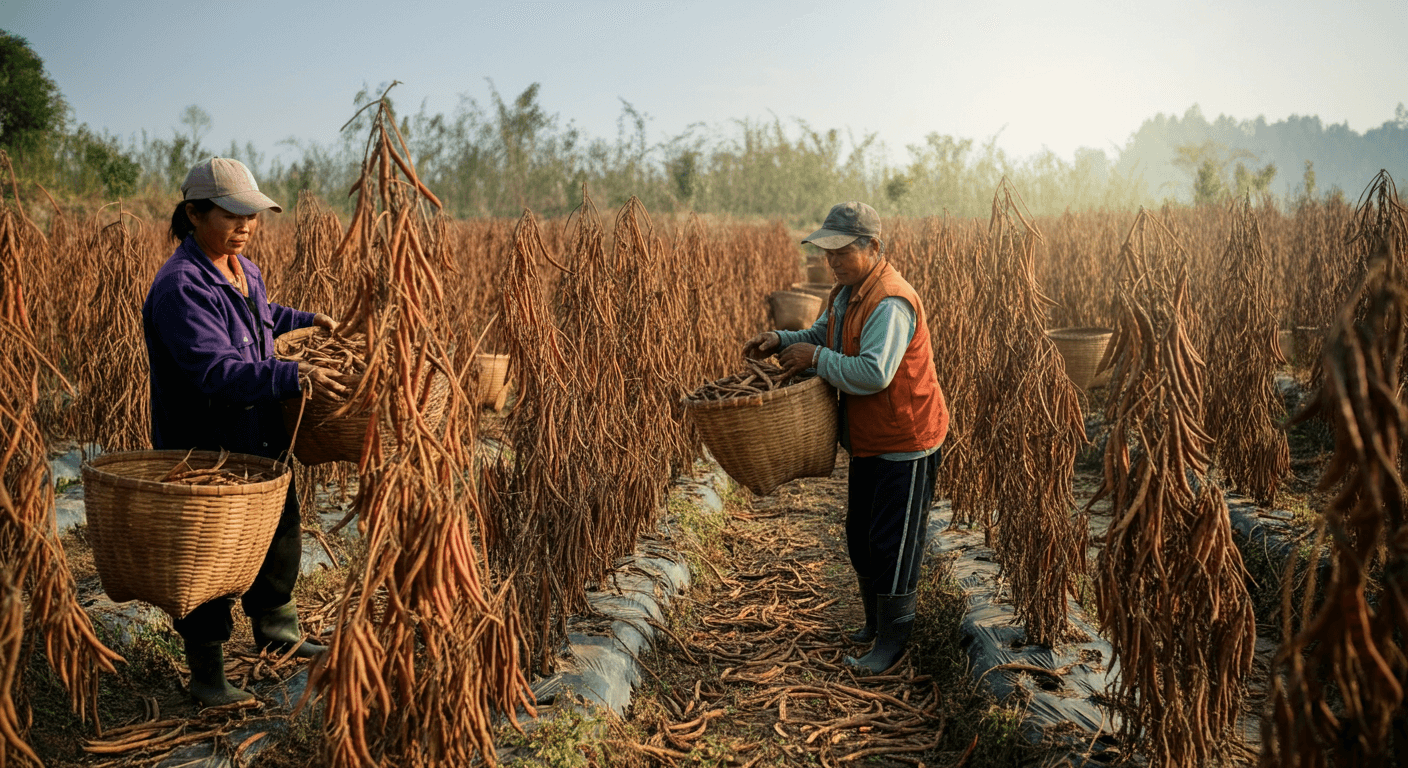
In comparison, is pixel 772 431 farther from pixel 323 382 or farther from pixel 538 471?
pixel 323 382

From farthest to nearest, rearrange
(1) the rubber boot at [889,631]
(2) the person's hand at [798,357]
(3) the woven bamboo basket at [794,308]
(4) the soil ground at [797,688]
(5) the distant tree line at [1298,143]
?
(5) the distant tree line at [1298,143] < (3) the woven bamboo basket at [794,308] < (1) the rubber boot at [889,631] < (2) the person's hand at [798,357] < (4) the soil ground at [797,688]

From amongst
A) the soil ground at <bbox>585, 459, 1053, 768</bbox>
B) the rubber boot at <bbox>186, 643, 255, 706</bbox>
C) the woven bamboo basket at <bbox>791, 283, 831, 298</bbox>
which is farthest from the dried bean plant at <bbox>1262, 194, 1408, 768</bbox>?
the woven bamboo basket at <bbox>791, 283, 831, 298</bbox>

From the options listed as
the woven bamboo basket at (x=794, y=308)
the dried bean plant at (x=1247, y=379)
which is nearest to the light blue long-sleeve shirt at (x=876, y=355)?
the dried bean plant at (x=1247, y=379)

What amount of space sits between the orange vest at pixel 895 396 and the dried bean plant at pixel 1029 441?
1.45 ft

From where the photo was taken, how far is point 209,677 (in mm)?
2537

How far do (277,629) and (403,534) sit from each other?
136 centimetres

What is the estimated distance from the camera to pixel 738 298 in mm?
7480

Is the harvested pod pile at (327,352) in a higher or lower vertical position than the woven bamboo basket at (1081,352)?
higher

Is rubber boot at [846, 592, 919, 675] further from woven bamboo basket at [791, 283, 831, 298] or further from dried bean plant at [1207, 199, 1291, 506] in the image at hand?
woven bamboo basket at [791, 283, 831, 298]

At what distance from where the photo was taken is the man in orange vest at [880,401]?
274 cm

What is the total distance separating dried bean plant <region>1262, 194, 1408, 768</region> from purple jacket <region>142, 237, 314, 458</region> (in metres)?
2.29

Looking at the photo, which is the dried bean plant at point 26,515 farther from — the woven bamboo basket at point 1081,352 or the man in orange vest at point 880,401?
the woven bamboo basket at point 1081,352

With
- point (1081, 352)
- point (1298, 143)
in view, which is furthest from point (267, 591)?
point (1298, 143)

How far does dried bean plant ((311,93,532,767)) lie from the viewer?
5.75 ft
